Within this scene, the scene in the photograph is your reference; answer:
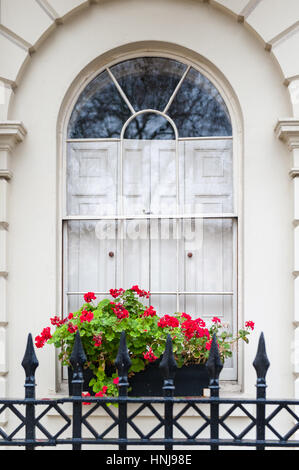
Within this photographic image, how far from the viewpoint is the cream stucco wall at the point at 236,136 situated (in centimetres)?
438

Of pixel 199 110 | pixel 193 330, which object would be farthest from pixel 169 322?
pixel 199 110

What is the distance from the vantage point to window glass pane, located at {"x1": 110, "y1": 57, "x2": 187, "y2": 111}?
15.6ft

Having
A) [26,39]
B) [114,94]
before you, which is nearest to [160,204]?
[114,94]

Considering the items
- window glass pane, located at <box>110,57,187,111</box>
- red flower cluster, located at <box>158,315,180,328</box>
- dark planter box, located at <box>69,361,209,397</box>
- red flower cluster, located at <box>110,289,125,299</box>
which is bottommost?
dark planter box, located at <box>69,361,209,397</box>

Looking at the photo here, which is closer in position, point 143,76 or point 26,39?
point 26,39

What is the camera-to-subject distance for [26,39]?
4.49 meters

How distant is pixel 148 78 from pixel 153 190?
3.59 feet

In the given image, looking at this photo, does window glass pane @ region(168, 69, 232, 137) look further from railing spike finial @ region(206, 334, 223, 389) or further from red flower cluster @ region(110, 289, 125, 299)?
railing spike finial @ region(206, 334, 223, 389)

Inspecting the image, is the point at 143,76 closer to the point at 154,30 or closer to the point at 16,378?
the point at 154,30

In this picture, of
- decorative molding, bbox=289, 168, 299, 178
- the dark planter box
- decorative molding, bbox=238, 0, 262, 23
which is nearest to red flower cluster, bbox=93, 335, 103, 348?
the dark planter box

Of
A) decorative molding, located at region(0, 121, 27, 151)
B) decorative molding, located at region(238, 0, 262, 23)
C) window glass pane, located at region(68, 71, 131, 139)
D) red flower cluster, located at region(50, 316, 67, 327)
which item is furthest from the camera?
window glass pane, located at region(68, 71, 131, 139)

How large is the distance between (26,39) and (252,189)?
2450mm

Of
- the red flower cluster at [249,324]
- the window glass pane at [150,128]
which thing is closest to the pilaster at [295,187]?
the red flower cluster at [249,324]

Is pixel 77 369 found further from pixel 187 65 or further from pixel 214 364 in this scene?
pixel 187 65
